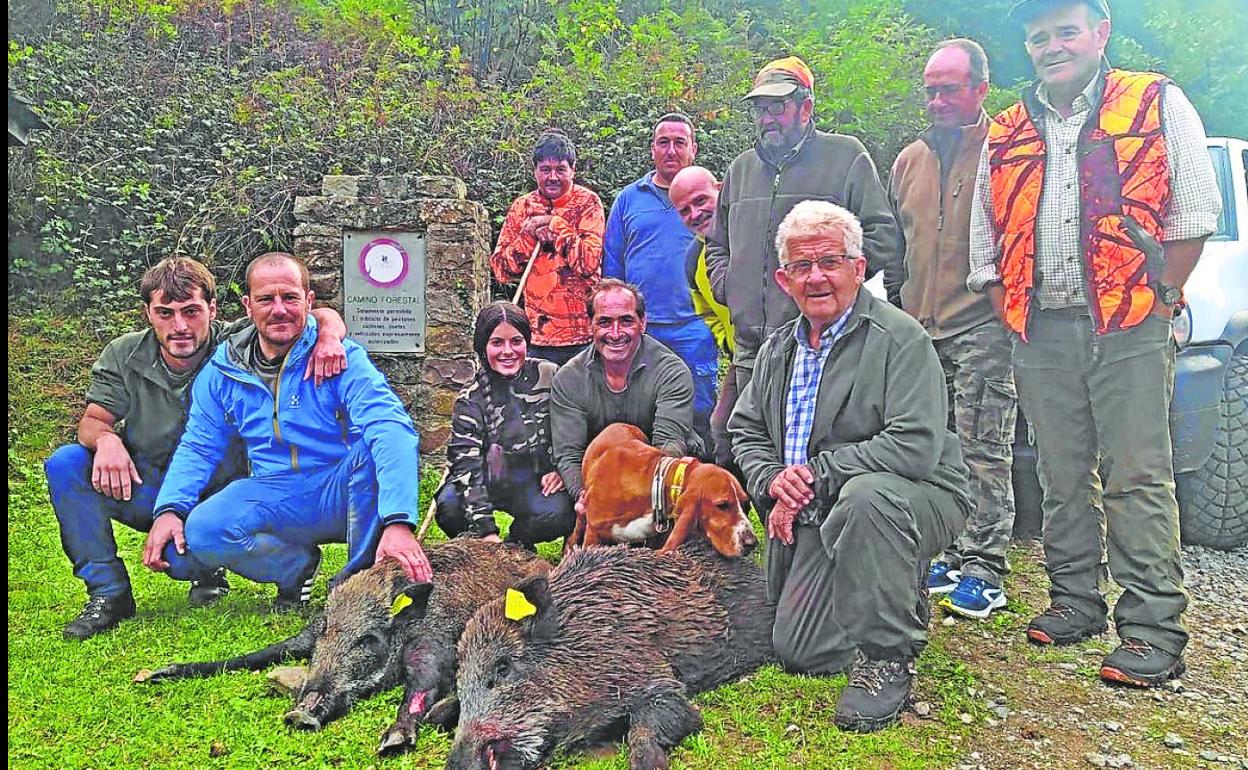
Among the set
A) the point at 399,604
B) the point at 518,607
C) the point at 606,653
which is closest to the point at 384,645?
the point at 399,604

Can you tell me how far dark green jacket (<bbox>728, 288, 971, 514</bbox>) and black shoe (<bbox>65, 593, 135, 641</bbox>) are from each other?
9.53 feet

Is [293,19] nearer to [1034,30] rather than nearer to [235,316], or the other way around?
[235,316]

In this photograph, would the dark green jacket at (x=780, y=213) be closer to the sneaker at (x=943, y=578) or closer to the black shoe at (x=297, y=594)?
the sneaker at (x=943, y=578)

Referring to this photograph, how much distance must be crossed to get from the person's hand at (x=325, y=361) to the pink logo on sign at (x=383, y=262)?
2.84 metres

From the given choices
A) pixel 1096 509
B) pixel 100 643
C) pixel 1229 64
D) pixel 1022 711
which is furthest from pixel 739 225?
pixel 1229 64

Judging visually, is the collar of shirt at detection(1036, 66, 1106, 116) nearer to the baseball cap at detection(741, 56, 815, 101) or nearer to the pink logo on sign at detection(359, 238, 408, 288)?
the baseball cap at detection(741, 56, 815, 101)

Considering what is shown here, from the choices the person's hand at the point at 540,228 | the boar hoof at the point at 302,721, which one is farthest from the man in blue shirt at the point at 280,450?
the person's hand at the point at 540,228

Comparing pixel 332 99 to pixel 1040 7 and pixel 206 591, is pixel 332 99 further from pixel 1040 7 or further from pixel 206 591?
pixel 1040 7

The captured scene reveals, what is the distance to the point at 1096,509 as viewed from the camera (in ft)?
13.2

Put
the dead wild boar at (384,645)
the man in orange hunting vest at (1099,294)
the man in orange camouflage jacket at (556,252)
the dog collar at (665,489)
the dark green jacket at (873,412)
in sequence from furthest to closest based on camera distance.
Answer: the man in orange camouflage jacket at (556,252) → the dog collar at (665,489) → the man in orange hunting vest at (1099,294) → the dark green jacket at (873,412) → the dead wild boar at (384,645)

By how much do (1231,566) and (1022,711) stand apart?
2.87 meters

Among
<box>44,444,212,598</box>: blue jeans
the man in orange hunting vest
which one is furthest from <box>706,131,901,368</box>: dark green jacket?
<box>44,444,212,598</box>: blue jeans

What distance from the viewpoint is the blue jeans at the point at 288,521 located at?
4277 millimetres

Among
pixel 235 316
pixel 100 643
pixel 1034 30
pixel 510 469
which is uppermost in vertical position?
pixel 1034 30
